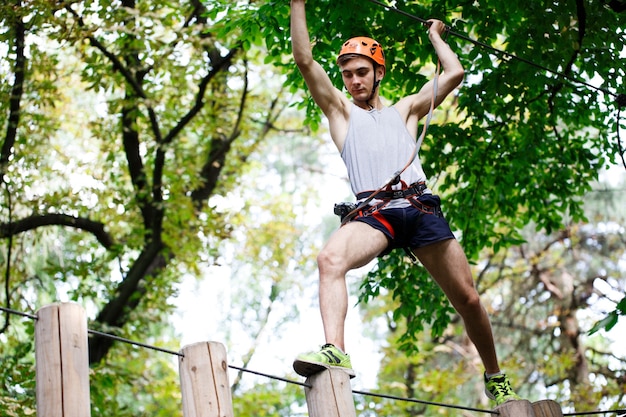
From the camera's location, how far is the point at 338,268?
346 cm

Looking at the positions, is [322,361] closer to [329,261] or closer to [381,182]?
[329,261]

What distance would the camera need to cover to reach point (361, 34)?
255 inches

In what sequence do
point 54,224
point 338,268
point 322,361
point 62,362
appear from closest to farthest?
point 62,362 < point 322,361 < point 338,268 < point 54,224

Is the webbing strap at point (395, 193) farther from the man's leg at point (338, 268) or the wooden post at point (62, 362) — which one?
the wooden post at point (62, 362)

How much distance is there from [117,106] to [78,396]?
21.6ft

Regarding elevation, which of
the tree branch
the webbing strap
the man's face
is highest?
the tree branch

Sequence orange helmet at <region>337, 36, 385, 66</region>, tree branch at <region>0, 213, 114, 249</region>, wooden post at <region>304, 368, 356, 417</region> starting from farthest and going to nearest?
tree branch at <region>0, 213, 114, 249</region> < orange helmet at <region>337, 36, 385, 66</region> < wooden post at <region>304, 368, 356, 417</region>

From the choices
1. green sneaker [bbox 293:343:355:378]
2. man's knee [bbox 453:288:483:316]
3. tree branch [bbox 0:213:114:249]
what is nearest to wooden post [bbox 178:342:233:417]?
green sneaker [bbox 293:343:355:378]

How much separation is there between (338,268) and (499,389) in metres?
1.27

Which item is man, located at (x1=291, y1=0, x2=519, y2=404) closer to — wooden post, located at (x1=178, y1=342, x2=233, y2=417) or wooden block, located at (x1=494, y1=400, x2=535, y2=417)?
wooden block, located at (x1=494, y1=400, x2=535, y2=417)

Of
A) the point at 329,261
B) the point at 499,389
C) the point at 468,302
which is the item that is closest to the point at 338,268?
the point at 329,261

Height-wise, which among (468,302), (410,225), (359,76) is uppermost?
(359,76)

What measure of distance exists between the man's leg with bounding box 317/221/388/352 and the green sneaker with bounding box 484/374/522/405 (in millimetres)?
1065

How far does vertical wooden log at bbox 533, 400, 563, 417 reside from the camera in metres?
3.88
